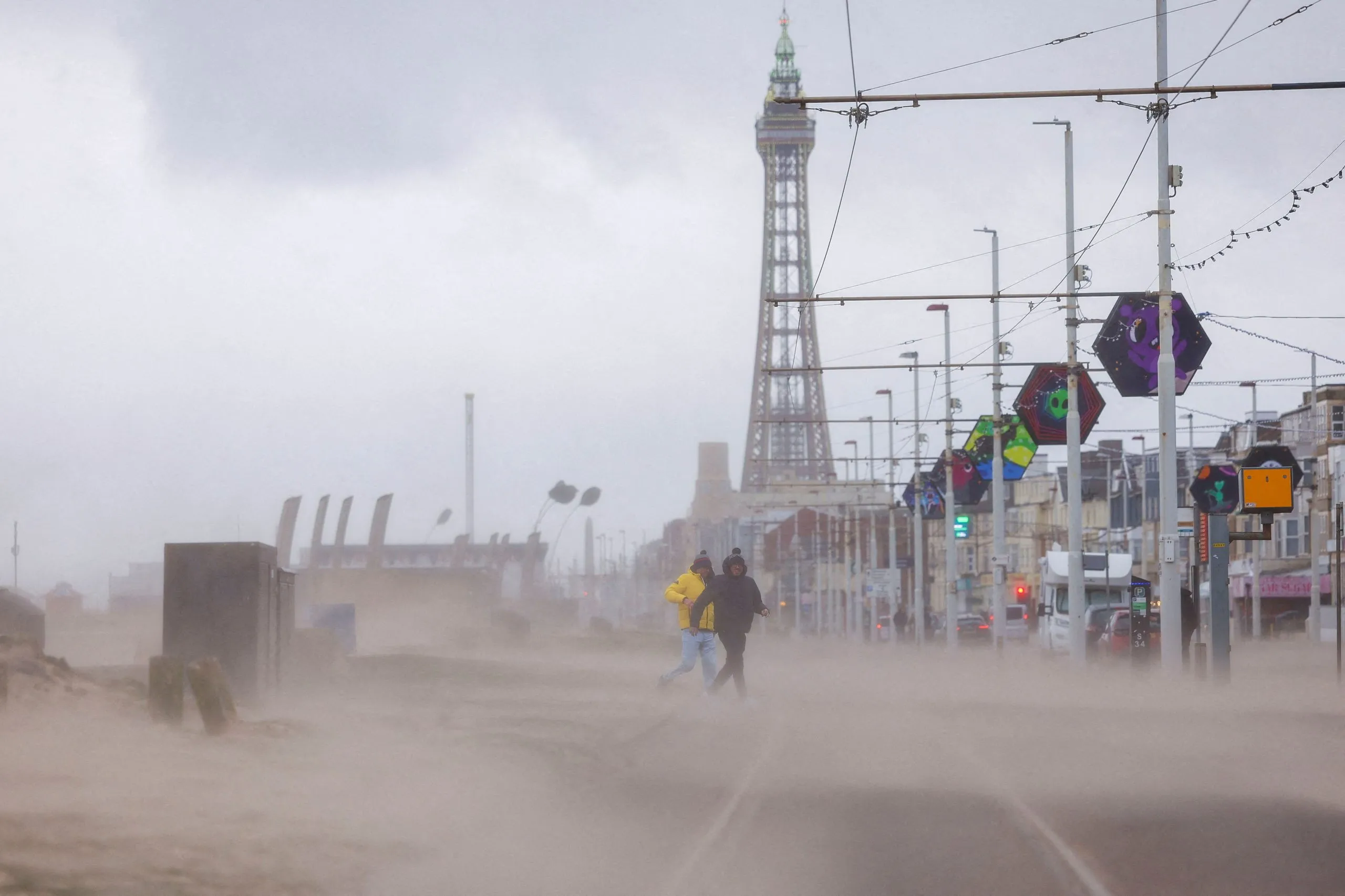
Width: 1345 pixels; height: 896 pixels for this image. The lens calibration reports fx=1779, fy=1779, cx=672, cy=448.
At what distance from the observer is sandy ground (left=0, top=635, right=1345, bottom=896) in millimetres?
9336

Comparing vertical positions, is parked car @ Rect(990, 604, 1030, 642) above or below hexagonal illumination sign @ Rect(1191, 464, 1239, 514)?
below

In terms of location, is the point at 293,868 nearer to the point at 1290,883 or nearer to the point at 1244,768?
the point at 1290,883

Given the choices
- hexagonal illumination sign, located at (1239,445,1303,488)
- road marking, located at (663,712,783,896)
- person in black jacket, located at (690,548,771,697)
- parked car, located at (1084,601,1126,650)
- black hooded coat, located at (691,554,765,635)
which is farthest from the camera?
parked car, located at (1084,601,1126,650)

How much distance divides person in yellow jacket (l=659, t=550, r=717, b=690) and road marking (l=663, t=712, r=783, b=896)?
197 inches

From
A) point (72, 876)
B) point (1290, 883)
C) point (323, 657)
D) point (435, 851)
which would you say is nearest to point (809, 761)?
point (435, 851)

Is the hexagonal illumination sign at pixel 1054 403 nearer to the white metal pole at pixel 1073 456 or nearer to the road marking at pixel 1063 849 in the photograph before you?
the white metal pole at pixel 1073 456

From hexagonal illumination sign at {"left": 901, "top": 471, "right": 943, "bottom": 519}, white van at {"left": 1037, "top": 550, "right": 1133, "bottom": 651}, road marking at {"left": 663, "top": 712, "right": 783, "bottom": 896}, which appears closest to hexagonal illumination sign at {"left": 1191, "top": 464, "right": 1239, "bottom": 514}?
road marking at {"left": 663, "top": 712, "right": 783, "bottom": 896}

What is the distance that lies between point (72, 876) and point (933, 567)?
435 ft

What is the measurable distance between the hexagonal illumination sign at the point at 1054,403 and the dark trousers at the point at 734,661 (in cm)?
1490

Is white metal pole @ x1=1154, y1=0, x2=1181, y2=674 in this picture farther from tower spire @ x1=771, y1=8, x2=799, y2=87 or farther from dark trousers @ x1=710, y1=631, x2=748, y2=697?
tower spire @ x1=771, y1=8, x2=799, y2=87

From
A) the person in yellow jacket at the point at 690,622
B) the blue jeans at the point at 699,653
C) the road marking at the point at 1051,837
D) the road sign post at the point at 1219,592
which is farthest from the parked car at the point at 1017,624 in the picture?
the road marking at the point at 1051,837

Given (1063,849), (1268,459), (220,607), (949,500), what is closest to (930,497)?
(949,500)

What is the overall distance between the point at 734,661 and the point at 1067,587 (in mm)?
28700

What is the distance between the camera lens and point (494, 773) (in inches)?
555
